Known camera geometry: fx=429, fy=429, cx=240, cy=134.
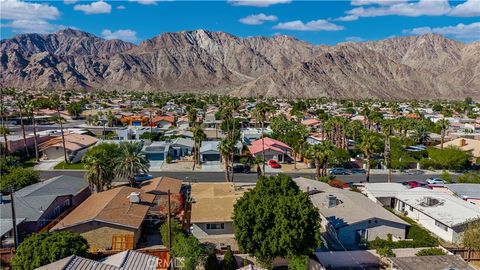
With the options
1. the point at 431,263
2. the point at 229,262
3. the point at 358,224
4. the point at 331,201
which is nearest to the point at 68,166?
the point at 331,201

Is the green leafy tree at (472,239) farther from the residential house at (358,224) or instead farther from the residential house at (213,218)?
the residential house at (213,218)

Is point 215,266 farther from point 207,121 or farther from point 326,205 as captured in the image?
point 207,121

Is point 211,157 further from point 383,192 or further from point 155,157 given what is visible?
point 383,192

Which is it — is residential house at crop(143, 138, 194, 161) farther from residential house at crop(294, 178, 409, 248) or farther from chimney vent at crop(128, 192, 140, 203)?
residential house at crop(294, 178, 409, 248)

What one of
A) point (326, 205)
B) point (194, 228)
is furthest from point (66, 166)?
point (326, 205)

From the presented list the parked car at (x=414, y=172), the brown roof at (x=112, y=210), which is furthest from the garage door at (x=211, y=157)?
the parked car at (x=414, y=172)

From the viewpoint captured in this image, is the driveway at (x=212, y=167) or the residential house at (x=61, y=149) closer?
the driveway at (x=212, y=167)

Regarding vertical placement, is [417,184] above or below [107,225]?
below
